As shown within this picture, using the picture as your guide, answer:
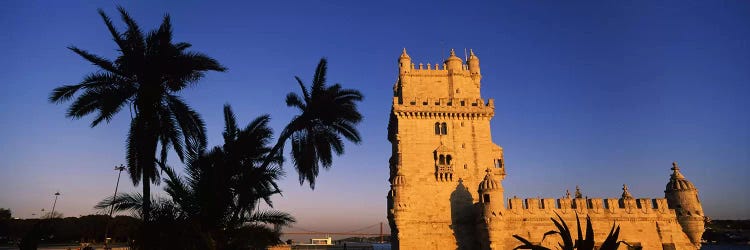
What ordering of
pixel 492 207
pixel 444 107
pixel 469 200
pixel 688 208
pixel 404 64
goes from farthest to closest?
pixel 404 64, pixel 444 107, pixel 469 200, pixel 688 208, pixel 492 207

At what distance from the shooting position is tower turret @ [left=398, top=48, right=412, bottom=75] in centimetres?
3503

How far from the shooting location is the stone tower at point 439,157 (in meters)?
30.7

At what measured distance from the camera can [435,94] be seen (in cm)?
3481

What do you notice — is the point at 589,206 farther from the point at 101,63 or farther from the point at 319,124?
the point at 101,63

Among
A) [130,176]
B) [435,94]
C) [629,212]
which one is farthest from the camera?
[435,94]

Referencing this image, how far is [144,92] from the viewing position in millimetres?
15367

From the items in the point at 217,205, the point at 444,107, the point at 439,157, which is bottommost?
the point at 217,205

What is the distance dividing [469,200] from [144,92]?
2339 centimetres

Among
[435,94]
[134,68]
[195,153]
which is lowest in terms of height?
[195,153]

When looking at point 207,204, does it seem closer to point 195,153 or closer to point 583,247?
point 195,153

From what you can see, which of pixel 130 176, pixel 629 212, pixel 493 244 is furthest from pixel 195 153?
pixel 629 212

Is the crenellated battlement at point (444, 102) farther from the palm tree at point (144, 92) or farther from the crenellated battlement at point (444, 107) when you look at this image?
the palm tree at point (144, 92)

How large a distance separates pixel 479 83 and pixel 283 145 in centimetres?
2056

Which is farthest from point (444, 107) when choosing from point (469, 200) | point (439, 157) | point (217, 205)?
point (217, 205)
